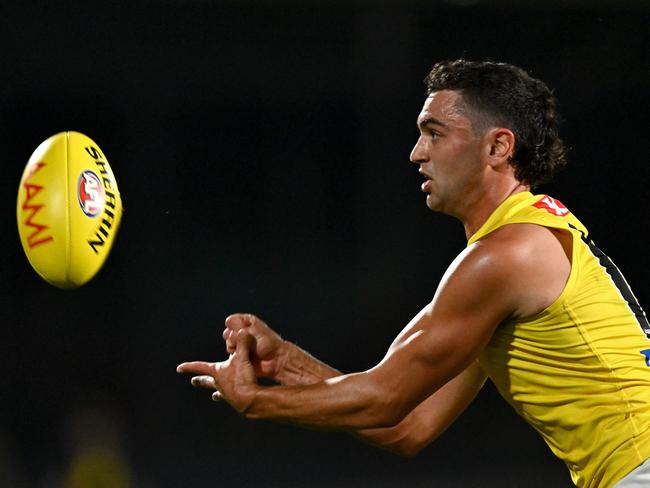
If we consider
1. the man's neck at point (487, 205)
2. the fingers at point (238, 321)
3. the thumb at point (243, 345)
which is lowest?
the thumb at point (243, 345)

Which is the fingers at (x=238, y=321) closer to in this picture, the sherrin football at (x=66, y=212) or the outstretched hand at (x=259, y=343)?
the outstretched hand at (x=259, y=343)

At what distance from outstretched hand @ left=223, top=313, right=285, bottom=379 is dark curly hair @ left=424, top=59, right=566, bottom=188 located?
0.81 metres

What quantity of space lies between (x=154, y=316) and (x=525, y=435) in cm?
252

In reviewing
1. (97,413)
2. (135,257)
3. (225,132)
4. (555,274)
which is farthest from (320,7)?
(555,274)

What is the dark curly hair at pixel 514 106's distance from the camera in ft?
9.34

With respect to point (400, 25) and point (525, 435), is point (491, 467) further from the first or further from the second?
point (400, 25)

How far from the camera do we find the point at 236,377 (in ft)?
8.50

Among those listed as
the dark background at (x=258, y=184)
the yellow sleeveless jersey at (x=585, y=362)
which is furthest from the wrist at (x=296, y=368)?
the dark background at (x=258, y=184)

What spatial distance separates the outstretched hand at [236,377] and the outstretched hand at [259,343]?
0.06m

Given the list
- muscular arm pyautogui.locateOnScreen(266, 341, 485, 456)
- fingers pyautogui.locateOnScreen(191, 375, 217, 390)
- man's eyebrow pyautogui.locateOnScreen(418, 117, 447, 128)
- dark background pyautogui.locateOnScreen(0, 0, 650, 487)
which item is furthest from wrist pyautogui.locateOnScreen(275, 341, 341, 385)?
dark background pyautogui.locateOnScreen(0, 0, 650, 487)

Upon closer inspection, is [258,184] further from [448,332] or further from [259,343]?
[448,332]

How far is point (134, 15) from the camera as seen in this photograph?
6910 millimetres

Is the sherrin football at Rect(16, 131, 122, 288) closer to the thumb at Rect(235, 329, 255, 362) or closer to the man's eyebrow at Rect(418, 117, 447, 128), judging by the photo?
the thumb at Rect(235, 329, 255, 362)

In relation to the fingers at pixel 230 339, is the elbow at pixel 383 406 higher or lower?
A: lower
